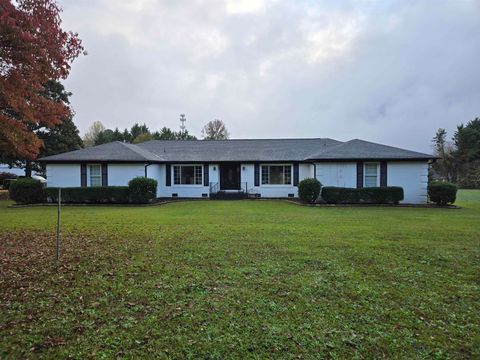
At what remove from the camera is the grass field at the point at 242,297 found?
3082 mm

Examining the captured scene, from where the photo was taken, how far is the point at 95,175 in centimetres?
1977

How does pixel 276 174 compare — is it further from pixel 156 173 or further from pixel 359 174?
pixel 156 173

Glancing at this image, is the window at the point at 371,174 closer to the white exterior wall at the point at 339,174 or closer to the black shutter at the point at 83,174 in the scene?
the white exterior wall at the point at 339,174

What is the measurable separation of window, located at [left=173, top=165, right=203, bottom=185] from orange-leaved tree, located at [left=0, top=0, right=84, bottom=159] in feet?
45.5

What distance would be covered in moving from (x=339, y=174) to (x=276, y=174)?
180 inches

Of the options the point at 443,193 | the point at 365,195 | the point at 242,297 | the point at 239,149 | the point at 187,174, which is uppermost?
the point at 239,149

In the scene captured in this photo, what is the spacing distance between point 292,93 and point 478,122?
39.0m

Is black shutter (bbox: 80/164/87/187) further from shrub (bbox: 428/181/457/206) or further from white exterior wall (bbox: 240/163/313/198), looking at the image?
shrub (bbox: 428/181/457/206)

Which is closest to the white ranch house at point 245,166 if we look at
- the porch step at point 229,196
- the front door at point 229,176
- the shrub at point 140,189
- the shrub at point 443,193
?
the front door at point 229,176

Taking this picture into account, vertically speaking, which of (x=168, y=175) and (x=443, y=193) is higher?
(x=168, y=175)

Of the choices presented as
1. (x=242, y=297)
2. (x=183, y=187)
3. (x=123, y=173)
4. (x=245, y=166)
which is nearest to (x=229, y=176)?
(x=245, y=166)

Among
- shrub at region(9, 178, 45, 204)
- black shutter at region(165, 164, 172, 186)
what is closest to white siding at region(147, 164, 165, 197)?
black shutter at region(165, 164, 172, 186)

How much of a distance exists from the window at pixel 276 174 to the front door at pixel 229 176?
6.15 ft

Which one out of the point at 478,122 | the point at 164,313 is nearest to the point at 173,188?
the point at 164,313
